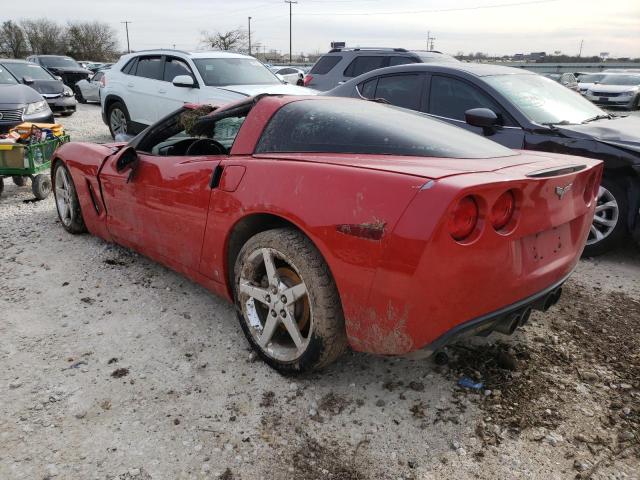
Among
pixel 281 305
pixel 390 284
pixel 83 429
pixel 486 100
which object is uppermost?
pixel 486 100

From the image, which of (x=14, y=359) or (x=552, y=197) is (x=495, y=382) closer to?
(x=552, y=197)

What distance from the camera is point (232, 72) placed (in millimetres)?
8203

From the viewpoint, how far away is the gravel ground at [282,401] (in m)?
2.04

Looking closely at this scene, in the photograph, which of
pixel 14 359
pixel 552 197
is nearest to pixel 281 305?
pixel 552 197

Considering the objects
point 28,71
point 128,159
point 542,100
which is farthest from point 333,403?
point 28,71

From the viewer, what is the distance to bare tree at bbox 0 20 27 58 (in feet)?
187

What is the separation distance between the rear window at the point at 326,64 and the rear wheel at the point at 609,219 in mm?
6630

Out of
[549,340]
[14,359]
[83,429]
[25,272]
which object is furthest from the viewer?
[25,272]

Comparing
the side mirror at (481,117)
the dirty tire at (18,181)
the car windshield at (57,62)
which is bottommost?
the dirty tire at (18,181)

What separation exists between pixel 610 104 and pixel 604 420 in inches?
850

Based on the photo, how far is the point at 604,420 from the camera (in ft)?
7.50

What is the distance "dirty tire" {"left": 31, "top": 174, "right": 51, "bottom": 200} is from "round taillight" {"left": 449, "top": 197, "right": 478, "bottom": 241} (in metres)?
5.57

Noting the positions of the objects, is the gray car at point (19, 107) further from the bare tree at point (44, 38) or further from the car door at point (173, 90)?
the bare tree at point (44, 38)

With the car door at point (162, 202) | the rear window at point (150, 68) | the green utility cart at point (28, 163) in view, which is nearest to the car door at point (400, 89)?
the car door at point (162, 202)
